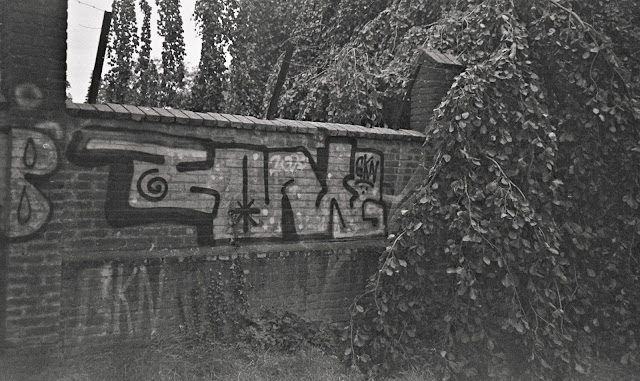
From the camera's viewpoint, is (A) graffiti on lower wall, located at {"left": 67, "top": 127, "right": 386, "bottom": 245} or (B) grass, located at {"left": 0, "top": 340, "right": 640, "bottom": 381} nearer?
(B) grass, located at {"left": 0, "top": 340, "right": 640, "bottom": 381}

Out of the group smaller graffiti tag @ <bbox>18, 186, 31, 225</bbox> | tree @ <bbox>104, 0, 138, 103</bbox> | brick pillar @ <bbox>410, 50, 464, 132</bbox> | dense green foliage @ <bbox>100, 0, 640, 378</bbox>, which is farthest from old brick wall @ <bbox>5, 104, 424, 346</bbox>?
tree @ <bbox>104, 0, 138, 103</bbox>

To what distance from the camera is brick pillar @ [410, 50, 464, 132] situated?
6840 millimetres

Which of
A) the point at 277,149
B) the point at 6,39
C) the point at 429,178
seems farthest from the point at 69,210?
the point at 429,178

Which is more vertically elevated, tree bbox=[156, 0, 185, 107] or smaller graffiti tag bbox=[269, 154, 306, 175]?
tree bbox=[156, 0, 185, 107]

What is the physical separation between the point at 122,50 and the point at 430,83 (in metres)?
8.17

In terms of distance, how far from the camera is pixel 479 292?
5730 mm

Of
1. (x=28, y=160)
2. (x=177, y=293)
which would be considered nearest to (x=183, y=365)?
(x=177, y=293)

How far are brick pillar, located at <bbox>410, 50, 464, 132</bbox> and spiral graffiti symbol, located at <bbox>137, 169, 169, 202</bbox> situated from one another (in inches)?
120

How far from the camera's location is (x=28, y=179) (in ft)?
14.9

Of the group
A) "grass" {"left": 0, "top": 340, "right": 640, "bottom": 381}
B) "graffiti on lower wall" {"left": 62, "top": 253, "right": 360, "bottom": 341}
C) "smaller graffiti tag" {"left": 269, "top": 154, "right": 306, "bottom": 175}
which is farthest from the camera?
"smaller graffiti tag" {"left": 269, "top": 154, "right": 306, "bottom": 175}

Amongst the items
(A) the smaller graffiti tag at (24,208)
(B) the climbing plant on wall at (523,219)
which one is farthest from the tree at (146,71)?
(A) the smaller graffiti tag at (24,208)

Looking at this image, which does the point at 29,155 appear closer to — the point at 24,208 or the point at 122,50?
the point at 24,208

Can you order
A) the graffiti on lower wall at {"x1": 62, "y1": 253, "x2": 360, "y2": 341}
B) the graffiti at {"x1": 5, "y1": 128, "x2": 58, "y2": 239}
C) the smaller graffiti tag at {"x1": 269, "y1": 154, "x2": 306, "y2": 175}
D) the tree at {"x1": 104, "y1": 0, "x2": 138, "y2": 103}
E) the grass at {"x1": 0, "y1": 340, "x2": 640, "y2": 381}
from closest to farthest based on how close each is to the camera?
the graffiti at {"x1": 5, "y1": 128, "x2": 58, "y2": 239}, the grass at {"x1": 0, "y1": 340, "x2": 640, "y2": 381}, the graffiti on lower wall at {"x1": 62, "y1": 253, "x2": 360, "y2": 341}, the smaller graffiti tag at {"x1": 269, "y1": 154, "x2": 306, "y2": 175}, the tree at {"x1": 104, "y1": 0, "x2": 138, "y2": 103}

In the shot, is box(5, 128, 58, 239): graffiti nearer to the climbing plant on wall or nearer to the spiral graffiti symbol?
the spiral graffiti symbol
